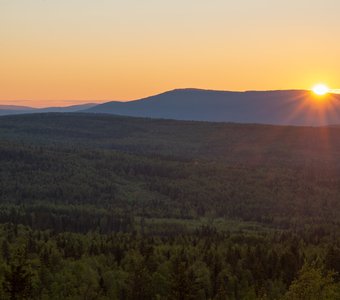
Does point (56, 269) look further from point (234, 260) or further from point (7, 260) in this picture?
point (234, 260)

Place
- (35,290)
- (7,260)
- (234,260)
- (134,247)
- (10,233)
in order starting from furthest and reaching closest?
1. (10,233)
2. (134,247)
3. (234,260)
4. (7,260)
5. (35,290)

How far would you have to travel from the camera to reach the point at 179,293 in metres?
59.8

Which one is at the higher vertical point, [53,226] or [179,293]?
[179,293]

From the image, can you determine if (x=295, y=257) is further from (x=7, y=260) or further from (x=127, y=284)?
(x=7, y=260)

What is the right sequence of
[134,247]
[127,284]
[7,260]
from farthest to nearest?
1. [134,247]
2. [7,260]
3. [127,284]

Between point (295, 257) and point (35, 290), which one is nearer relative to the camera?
point (35, 290)

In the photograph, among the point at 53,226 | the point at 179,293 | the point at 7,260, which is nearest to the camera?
the point at 179,293

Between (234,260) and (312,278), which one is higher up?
(312,278)

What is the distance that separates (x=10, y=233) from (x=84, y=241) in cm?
2224

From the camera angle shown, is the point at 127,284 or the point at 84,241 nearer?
the point at 127,284

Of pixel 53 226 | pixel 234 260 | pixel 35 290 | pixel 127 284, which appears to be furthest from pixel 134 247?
pixel 53 226

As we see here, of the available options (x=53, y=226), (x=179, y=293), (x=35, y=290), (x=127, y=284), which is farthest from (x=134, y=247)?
(x=179, y=293)

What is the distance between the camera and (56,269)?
366ft

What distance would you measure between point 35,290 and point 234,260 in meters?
47.2
